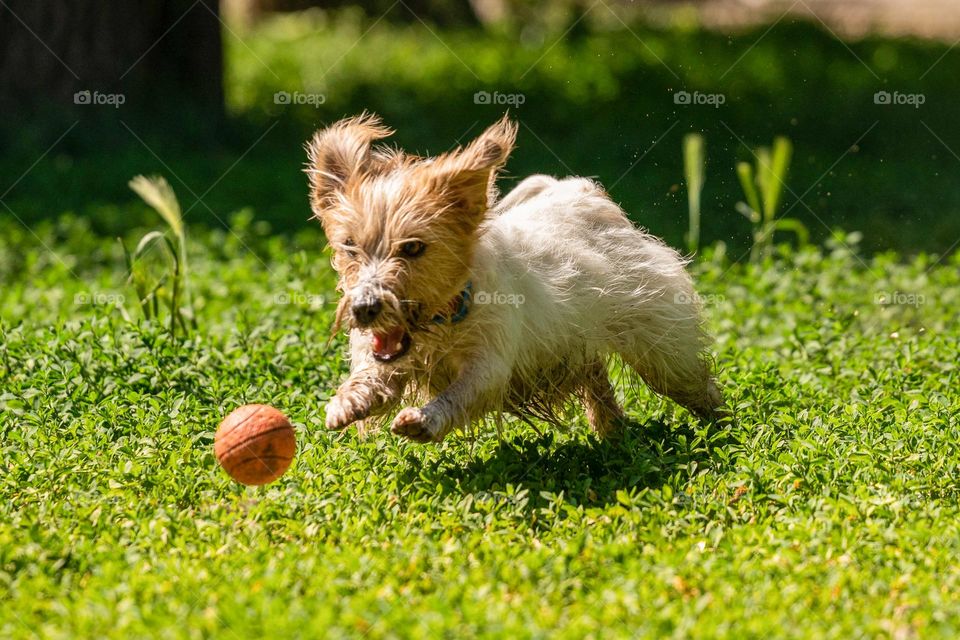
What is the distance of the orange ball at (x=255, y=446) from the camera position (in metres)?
5.08

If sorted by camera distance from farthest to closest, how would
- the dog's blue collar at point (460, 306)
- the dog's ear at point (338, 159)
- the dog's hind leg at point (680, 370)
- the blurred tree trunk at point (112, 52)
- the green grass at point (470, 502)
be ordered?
the blurred tree trunk at point (112, 52) < the dog's hind leg at point (680, 370) < the dog's ear at point (338, 159) < the dog's blue collar at point (460, 306) < the green grass at point (470, 502)

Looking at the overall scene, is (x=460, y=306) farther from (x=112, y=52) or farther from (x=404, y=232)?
(x=112, y=52)

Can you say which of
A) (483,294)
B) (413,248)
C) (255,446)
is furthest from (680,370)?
(255,446)

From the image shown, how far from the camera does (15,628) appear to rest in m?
4.04

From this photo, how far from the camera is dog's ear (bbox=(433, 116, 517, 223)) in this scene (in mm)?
5262

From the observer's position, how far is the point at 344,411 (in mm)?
5277

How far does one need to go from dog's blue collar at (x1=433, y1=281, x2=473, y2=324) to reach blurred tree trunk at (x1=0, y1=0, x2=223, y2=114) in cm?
783

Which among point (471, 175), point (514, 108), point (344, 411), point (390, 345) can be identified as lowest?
point (344, 411)

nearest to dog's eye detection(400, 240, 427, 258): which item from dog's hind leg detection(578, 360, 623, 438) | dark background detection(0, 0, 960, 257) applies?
dog's hind leg detection(578, 360, 623, 438)

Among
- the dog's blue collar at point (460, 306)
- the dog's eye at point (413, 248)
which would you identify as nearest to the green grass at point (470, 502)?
the dog's blue collar at point (460, 306)

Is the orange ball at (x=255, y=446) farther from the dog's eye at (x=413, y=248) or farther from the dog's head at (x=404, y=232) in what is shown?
the dog's eye at (x=413, y=248)

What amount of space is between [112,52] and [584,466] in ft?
27.0

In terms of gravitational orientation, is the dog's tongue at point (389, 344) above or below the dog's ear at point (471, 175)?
below

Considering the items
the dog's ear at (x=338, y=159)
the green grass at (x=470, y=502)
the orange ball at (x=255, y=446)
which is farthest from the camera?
the dog's ear at (x=338, y=159)
